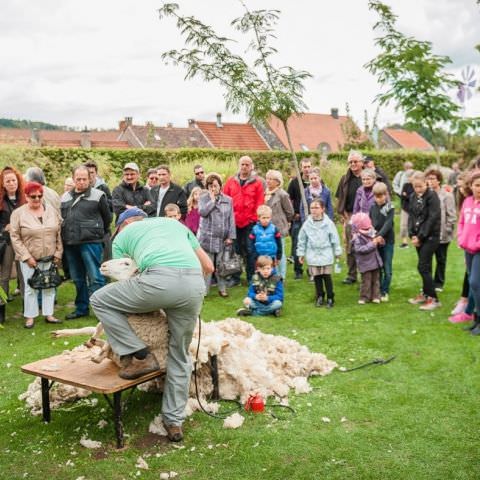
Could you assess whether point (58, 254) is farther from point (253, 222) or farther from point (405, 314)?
point (405, 314)

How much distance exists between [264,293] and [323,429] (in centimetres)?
372

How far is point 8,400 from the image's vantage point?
5797mm

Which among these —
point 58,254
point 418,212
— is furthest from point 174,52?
point 418,212

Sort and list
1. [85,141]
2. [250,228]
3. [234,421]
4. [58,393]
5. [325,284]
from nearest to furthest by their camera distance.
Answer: [234,421] → [58,393] → [325,284] → [250,228] → [85,141]

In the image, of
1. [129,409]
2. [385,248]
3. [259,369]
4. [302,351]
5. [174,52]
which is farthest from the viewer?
[174,52]

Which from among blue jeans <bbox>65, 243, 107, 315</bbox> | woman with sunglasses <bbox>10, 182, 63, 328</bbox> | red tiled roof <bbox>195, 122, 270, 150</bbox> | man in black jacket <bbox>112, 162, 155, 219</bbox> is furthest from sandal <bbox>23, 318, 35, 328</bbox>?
red tiled roof <bbox>195, 122, 270, 150</bbox>

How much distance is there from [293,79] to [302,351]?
20.8 feet

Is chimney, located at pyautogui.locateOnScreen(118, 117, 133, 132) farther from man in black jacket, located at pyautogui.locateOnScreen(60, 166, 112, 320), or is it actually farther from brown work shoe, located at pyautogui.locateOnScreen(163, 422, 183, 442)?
brown work shoe, located at pyautogui.locateOnScreen(163, 422, 183, 442)

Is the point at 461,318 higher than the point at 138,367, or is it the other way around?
the point at 138,367

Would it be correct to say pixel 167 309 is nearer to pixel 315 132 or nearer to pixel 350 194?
pixel 350 194

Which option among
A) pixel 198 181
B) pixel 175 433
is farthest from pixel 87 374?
pixel 198 181

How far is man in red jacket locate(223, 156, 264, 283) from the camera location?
10.0 m

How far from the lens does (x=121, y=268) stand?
4.69 metres

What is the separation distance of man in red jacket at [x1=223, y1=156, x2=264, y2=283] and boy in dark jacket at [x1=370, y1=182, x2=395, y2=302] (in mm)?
1946
